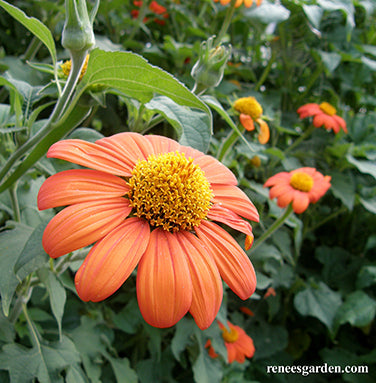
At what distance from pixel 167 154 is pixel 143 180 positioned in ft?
0.18

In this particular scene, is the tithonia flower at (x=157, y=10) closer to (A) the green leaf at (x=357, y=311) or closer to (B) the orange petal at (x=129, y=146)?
(B) the orange petal at (x=129, y=146)

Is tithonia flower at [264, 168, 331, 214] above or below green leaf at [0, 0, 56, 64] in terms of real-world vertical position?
below

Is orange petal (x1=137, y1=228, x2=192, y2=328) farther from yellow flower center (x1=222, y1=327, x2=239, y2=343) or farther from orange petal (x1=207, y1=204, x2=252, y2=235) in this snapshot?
yellow flower center (x1=222, y1=327, x2=239, y2=343)

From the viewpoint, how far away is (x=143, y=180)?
427 mm

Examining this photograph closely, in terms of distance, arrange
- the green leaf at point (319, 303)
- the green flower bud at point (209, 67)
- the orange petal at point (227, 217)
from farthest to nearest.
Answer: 1. the green leaf at point (319, 303)
2. the green flower bud at point (209, 67)
3. the orange petal at point (227, 217)

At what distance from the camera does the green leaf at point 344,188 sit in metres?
1.14

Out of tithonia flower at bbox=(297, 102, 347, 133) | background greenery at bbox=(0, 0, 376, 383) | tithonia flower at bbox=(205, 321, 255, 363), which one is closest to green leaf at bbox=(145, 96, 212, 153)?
background greenery at bbox=(0, 0, 376, 383)

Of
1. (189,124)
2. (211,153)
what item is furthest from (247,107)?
(189,124)

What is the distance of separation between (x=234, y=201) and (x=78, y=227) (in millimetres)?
209

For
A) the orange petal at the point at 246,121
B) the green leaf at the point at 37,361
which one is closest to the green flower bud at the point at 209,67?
the orange petal at the point at 246,121

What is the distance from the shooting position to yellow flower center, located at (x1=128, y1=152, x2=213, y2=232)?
414 mm

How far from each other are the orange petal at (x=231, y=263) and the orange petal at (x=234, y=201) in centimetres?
5

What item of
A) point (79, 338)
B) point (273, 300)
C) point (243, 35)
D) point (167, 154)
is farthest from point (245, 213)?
point (243, 35)

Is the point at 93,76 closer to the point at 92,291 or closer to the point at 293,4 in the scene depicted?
the point at 92,291
